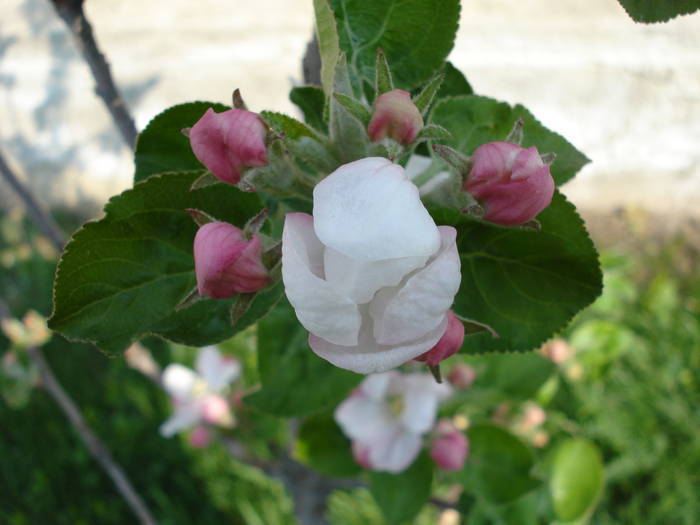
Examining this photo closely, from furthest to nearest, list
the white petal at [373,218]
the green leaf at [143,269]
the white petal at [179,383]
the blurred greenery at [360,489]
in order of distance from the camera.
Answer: the blurred greenery at [360,489] → the white petal at [179,383] → the green leaf at [143,269] → the white petal at [373,218]

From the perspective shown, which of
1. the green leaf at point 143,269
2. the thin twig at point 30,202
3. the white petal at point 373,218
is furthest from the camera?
the thin twig at point 30,202

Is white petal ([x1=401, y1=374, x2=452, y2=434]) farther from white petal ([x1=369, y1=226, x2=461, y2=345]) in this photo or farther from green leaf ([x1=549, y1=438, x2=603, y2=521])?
white petal ([x1=369, y1=226, x2=461, y2=345])

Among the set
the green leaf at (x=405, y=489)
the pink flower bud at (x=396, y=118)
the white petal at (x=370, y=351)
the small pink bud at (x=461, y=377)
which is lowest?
the small pink bud at (x=461, y=377)

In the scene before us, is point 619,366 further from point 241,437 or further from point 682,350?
point 241,437

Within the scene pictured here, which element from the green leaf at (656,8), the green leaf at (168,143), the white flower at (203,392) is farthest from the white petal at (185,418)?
the green leaf at (656,8)

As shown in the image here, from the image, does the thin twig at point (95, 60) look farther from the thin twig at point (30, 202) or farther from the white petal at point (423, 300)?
the white petal at point (423, 300)
